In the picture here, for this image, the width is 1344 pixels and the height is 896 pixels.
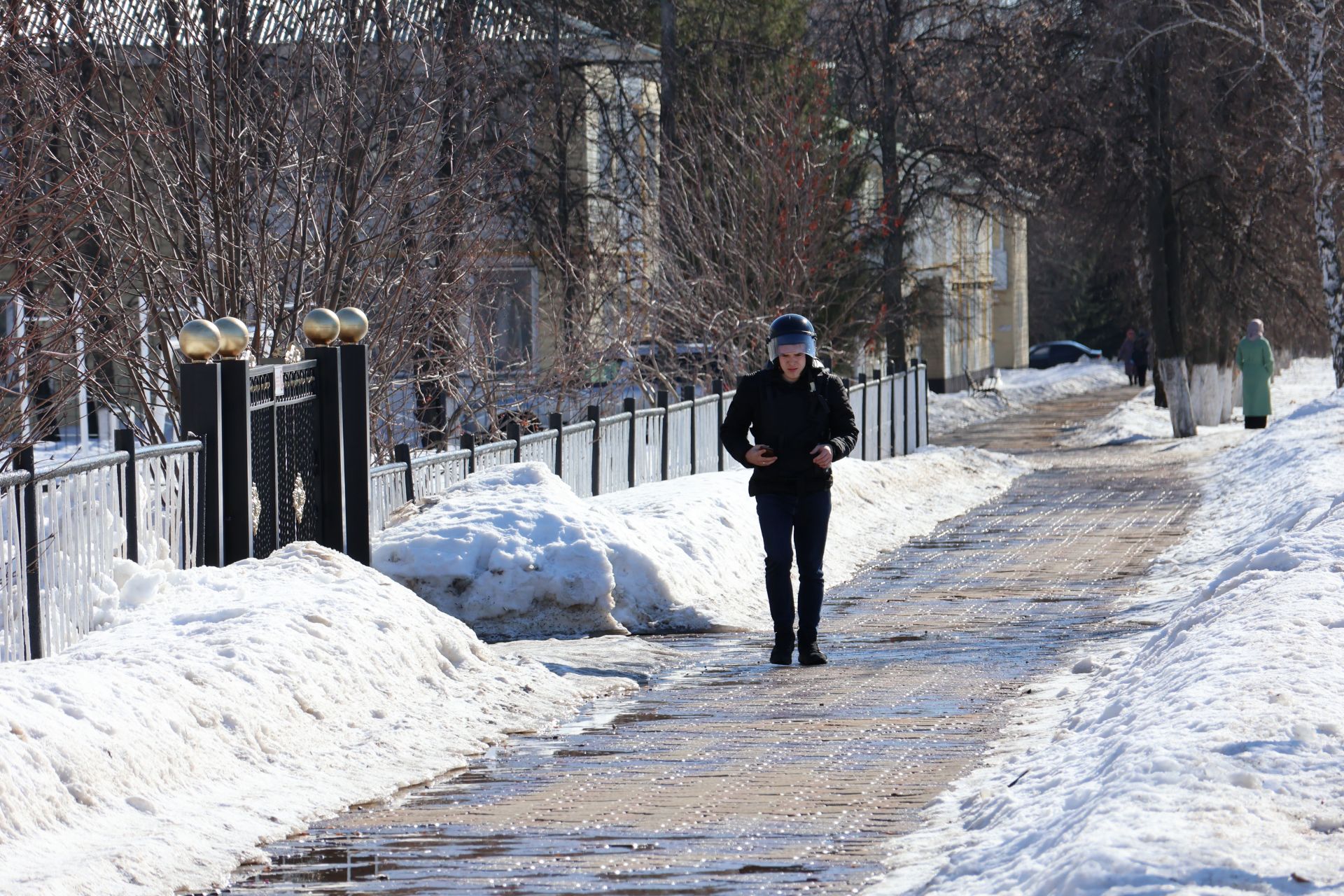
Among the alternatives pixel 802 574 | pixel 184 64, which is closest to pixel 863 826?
pixel 802 574

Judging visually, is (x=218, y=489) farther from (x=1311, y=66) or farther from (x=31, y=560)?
(x=1311, y=66)

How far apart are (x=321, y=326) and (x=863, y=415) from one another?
14.8 meters

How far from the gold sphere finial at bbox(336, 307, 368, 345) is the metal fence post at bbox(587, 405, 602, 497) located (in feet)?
14.8

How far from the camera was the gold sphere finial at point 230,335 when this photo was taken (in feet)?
30.0

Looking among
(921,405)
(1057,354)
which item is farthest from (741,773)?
(1057,354)

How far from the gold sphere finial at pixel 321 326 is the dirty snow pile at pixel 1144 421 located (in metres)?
21.9

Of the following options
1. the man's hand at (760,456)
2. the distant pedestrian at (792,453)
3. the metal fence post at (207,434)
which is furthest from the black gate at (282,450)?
the man's hand at (760,456)

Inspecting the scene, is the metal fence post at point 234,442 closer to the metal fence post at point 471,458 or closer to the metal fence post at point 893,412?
the metal fence post at point 471,458

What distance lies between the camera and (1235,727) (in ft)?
18.6

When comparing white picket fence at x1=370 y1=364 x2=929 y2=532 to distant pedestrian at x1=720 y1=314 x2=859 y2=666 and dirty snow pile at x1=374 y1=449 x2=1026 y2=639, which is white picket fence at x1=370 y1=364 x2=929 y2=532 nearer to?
dirty snow pile at x1=374 y1=449 x2=1026 y2=639

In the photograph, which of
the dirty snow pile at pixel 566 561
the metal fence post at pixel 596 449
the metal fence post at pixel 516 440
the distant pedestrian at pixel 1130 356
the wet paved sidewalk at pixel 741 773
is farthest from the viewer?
the distant pedestrian at pixel 1130 356

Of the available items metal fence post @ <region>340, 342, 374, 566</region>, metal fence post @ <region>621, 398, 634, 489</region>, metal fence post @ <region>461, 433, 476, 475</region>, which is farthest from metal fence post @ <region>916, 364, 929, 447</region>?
metal fence post @ <region>340, 342, 374, 566</region>

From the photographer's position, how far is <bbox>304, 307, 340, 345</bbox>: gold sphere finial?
10500mm

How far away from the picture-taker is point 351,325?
432 inches
